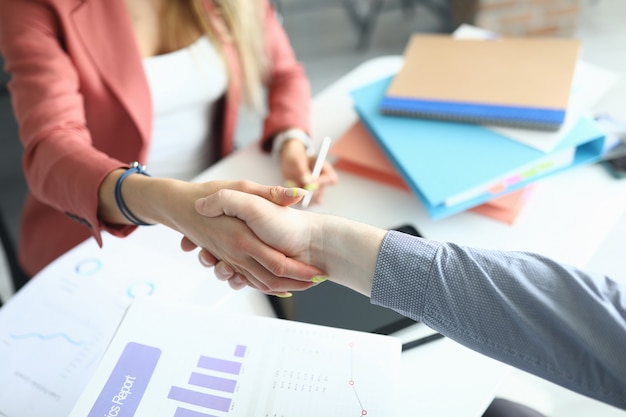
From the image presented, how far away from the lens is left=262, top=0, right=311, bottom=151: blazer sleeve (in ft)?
3.66

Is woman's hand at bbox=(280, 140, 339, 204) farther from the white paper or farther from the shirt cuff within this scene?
the white paper

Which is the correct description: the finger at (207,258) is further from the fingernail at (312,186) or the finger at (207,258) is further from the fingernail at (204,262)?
the fingernail at (312,186)

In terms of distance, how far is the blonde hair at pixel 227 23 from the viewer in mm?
1144

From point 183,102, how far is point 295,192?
19.1 inches

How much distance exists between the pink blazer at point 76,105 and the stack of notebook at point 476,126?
199 millimetres

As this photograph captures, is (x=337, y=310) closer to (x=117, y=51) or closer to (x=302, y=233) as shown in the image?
(x=302, y=233)

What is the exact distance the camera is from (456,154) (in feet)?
3.05

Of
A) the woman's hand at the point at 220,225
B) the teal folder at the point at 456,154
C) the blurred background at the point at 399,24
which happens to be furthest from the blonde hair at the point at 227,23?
the blurred background at the point at 399,24

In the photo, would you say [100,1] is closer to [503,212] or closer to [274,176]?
[274,176]

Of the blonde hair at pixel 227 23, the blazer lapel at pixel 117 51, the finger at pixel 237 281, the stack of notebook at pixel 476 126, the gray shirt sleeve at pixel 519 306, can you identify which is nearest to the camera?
the gray shirt sleeve at pixel 519 306

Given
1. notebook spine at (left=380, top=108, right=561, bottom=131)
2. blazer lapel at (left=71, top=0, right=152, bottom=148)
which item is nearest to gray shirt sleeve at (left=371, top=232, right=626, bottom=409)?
notebook spine at (left=380, top=108, right=561, bottom=131)

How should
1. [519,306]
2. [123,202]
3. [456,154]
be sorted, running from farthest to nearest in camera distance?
[456,154] < [123,202] < [519,306]

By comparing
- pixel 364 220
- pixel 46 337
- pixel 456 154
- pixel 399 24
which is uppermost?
pixel 456 154

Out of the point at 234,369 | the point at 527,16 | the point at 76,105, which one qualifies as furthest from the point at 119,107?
the point at 527,16
